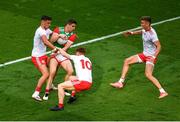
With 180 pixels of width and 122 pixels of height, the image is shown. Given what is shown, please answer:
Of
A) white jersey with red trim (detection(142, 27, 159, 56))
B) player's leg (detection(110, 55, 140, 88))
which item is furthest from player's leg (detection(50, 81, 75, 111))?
white jersey with red trim (detection(142, 27, 159, 56))

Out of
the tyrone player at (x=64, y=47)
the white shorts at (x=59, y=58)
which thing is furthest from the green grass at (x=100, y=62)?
the white shorts at (x=59, y=58)

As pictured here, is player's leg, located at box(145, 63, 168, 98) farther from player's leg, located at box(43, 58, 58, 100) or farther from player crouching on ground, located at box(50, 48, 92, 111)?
player's leg, located at box(43, 58, 58, 100)

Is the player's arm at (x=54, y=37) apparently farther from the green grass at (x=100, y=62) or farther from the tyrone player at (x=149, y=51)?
the tyrone player at (x=149, y=51)

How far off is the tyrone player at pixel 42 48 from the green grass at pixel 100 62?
52 cm

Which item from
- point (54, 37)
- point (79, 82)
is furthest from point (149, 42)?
point (54, 37)

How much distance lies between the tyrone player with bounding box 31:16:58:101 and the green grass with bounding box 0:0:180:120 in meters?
0.52

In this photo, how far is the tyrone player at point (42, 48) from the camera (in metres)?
14.8

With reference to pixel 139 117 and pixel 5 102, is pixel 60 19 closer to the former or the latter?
pixel 5 102

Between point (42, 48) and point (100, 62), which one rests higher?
point (42, 48)

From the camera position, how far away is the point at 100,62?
696 inches

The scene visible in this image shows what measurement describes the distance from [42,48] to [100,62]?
3.02 meters

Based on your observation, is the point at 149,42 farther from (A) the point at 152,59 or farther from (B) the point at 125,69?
(B) the point at 125,69

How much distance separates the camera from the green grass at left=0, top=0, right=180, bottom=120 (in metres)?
14.1

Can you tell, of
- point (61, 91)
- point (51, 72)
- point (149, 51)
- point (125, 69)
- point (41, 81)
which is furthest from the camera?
point (125, 69)
